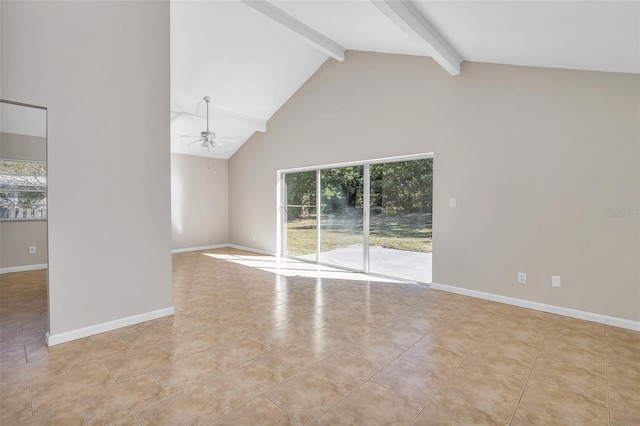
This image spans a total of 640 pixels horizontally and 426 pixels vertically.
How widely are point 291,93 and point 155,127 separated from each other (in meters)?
3.70

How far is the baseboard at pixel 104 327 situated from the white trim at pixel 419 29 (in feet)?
12.4

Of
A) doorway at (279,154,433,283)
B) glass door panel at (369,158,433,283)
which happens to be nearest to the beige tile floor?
glass door panel at (369,158,433,283)

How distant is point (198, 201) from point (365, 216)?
4.67 meters

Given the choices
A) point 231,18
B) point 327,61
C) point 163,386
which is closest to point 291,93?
point 327,61

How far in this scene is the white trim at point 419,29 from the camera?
2.85 metres

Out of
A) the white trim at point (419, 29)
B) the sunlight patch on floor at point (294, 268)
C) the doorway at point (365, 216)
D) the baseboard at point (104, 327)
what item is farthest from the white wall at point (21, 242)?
the white trim at point (419, 29)

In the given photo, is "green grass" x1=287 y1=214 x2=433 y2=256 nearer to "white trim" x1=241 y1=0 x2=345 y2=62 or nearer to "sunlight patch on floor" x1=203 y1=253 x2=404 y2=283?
"sunlight patch on floor" x1=203 y1=253 x2=404 y2=283

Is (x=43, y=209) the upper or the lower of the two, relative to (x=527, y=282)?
upper

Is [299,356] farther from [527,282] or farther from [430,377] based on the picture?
[527,282]

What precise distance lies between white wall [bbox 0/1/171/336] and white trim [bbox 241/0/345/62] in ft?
3.71

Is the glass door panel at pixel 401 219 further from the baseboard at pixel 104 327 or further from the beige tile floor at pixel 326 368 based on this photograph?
the baseboard at pixel 104 327

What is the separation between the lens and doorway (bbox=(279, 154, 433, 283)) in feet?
15.5

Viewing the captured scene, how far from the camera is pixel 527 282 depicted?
3656mm

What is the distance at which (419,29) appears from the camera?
124 inches
